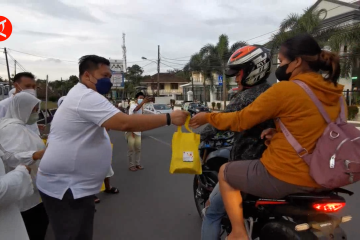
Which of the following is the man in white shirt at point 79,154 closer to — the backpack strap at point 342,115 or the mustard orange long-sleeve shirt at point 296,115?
the mustard orange long-sleeve shirt at point 296,115

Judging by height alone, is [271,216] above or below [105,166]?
below

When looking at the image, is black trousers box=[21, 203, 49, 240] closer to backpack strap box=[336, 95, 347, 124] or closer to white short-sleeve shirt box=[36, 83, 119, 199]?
white short-sleeve shirt box=[36, 83, 119, 199]

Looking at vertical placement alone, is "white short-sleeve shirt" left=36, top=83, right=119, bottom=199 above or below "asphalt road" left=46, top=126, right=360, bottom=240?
above

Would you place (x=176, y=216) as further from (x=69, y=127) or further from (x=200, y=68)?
(x=200, y=68)

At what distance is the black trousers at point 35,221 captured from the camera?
2.66m

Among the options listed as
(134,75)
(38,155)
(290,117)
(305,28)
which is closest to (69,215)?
(38,155)

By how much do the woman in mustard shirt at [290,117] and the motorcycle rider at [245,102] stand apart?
8.7 inches

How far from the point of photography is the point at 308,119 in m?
1.70

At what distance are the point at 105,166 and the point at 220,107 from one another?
31288 mm

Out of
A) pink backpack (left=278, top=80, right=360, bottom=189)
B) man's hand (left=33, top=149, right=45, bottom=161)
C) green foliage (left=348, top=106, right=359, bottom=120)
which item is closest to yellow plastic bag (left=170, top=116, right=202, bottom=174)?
pink backpack (left=278, top=80, right=360, bottom=189)

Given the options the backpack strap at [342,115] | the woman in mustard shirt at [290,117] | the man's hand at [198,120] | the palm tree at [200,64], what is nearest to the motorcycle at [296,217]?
the woman in mustard shirt at [290,117]

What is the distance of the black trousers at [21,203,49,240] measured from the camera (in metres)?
2.66

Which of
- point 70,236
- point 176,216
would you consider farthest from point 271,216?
point 176,216

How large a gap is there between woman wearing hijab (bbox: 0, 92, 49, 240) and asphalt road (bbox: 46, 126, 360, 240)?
0.82 meters
